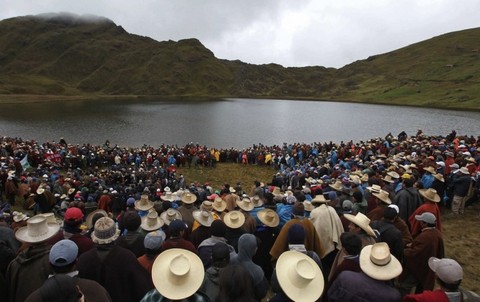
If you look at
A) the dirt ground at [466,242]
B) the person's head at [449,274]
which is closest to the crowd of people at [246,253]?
the person's head at [449,274]

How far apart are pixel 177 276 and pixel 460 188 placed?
12.4 metres

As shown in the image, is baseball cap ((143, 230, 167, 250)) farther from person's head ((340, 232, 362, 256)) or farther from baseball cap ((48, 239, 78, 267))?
person's head ((340, 232, 362, 256))

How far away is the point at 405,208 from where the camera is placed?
9641 millimetres

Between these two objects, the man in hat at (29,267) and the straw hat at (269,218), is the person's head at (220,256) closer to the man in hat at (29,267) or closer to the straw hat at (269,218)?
the man in hat at (29,267)

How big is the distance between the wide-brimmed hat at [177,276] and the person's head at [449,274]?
297cm

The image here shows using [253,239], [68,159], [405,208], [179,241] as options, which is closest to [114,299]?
[179,241]

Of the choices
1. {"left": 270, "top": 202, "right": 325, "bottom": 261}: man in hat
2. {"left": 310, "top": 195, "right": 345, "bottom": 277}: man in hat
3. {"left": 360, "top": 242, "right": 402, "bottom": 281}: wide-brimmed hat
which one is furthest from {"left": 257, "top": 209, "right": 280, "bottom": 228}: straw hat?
{"left": 360, "top": 242, "right": 402, "bottom": 281}: wide-brimmed hat

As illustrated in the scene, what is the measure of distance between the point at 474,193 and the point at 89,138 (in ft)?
159

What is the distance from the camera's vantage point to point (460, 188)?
40.9ft

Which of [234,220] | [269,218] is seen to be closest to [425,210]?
[269,218]

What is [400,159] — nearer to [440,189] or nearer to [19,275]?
[440,189]

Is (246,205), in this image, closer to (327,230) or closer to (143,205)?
(327,230)

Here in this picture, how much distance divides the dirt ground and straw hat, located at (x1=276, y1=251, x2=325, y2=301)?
607cm

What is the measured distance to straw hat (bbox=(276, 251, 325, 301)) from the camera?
425cm
